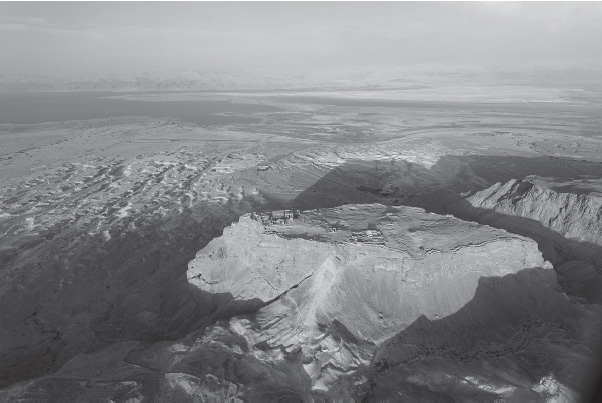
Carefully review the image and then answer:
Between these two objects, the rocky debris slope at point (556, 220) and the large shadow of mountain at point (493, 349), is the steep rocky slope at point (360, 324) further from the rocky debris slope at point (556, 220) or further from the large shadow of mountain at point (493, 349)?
the rocky debris slope at point (556, 220)

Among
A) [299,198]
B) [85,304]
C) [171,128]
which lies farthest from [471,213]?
[171,128]

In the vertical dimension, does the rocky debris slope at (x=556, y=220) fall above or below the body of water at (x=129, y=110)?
below

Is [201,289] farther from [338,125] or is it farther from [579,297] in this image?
[338,125]

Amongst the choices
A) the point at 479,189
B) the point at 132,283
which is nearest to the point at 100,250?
the point at 132,283

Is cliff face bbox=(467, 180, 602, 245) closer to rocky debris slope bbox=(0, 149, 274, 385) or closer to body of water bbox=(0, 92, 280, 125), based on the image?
rocky debris slope bbox=(0, 149, 274, 385)

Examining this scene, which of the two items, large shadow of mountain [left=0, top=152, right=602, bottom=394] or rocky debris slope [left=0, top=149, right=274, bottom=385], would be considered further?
rocky debris slope [left=0, top=149, right=274, bottom=385]

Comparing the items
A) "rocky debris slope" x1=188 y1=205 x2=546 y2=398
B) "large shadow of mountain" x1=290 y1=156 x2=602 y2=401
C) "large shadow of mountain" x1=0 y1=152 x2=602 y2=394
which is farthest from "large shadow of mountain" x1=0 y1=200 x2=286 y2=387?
"large shadow of mountain" x1=290 y1=156 x2=602 y2=401

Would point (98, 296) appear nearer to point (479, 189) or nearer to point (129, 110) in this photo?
point (479, 189)

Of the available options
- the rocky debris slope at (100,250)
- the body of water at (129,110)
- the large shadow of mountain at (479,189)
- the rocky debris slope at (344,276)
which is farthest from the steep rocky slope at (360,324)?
the body of water at (129,110)
